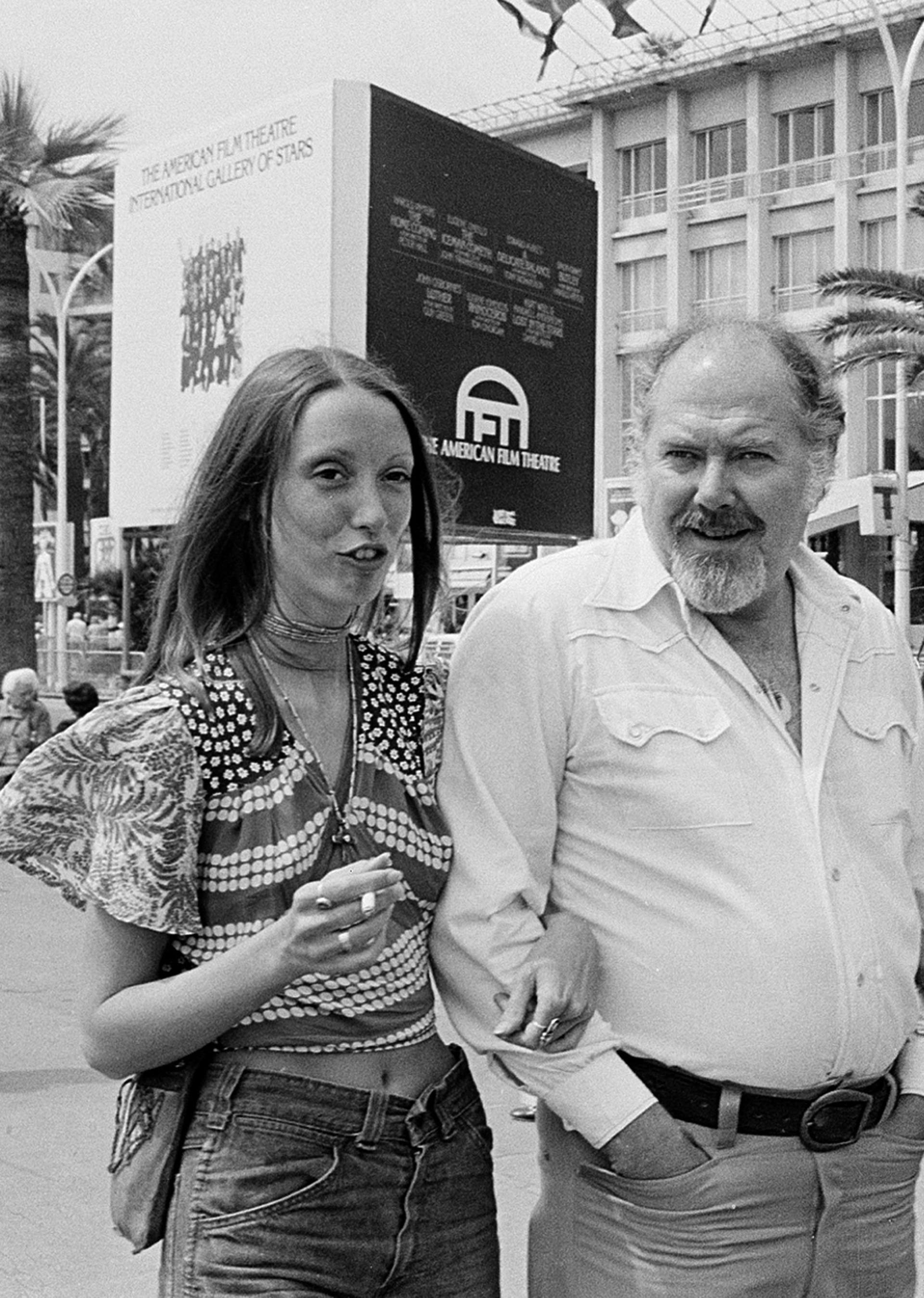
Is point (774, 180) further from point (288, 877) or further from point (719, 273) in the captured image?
point (288, 877)

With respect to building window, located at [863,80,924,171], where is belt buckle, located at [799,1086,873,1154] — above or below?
below

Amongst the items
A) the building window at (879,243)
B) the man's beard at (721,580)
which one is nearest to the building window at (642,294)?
the building window at (879,243)

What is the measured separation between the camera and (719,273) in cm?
4359

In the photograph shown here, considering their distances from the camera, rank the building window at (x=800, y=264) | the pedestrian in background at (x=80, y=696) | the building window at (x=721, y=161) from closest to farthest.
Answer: the pedestrian in background at (x=80, y=696) < the building window at (x=800, y=264) < the building window at (x=721, y=161)

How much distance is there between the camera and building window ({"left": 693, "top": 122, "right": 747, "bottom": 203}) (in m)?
43.2

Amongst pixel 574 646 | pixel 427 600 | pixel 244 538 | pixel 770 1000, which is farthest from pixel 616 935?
pixel 244 538

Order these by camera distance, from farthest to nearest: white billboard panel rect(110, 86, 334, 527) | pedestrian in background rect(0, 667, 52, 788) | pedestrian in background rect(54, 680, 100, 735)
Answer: pedestrian in background rect(0, 667, 52, 788), pedestrian in background rect(54, 680, 100, 735), white billboard panel rect(110, 86, 334, 527)

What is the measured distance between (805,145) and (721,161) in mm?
2438

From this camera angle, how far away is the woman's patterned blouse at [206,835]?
2.08 m

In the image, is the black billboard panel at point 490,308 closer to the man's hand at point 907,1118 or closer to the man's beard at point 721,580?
the man's beard at point 721,580

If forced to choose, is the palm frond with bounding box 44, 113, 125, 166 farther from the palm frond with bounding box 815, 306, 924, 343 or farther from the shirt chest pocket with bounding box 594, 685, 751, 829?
the shirt chest pocket with bounding box 594, 685, 751, 829

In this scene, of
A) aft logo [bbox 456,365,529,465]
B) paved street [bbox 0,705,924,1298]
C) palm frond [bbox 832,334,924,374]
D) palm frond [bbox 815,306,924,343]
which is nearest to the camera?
paved street [bbox 0,705,924,1298]

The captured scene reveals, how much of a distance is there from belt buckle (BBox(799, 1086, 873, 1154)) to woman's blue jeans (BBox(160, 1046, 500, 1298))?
533 mm

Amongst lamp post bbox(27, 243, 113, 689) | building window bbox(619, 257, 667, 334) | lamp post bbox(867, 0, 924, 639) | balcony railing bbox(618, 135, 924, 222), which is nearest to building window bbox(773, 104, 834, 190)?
balcony railing bbox(618, 135, 924, 222)
